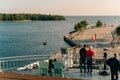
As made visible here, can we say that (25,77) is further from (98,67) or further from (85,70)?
(98,67)

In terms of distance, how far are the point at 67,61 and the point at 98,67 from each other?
1.30m

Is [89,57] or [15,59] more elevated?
[89,57]

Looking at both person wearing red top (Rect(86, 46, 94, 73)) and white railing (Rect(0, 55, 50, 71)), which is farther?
white railing (Rect(0, 55, 50, 71))

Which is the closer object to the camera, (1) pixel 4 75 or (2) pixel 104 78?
(1) pixel 4 75

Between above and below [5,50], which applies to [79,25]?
above

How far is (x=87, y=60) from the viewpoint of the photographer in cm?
1225

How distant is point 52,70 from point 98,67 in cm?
269

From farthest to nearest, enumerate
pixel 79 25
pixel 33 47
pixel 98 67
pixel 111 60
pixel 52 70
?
pixel 79 25 → pixel 33 47 → pixel 98 67 → pixel 52 70 → pixel 111 60

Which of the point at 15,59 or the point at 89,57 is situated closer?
the point at 89,57

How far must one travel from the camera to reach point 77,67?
45.8 ft

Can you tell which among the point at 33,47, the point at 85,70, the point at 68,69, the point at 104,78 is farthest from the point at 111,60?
the point at 33,47

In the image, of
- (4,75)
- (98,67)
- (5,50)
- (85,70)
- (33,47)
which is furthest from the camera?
(33,47)

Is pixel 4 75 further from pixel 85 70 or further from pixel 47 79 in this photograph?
pixel 85 70

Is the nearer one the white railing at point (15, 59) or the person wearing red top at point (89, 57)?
the person wearing red top at point (89, 57)
